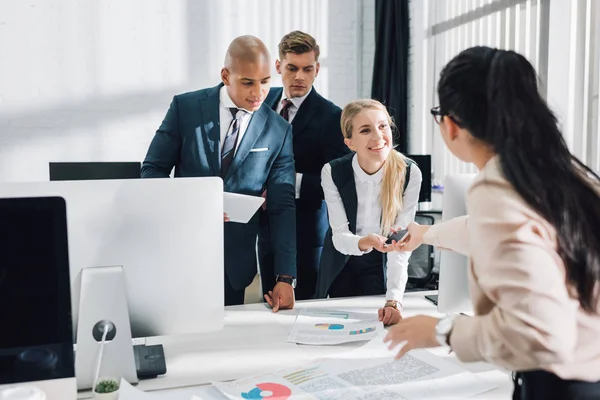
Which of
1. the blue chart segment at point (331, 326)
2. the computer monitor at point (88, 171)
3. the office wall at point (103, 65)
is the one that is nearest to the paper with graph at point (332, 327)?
the blue chart segment at point (331, 326)

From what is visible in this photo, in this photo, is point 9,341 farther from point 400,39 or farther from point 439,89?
point 400,39

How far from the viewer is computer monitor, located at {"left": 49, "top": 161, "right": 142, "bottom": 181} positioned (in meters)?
2.65

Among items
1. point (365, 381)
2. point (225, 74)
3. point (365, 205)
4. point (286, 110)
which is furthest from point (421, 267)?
point (365, 381)

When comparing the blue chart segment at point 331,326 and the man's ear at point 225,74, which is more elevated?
the man's ear at point 225,74

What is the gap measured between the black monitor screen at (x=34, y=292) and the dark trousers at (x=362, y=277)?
1.27 meters

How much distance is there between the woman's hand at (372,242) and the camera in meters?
1.68

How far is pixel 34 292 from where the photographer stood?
93cm

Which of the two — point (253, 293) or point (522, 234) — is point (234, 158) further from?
point (522, 234)

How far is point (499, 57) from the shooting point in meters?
0.78

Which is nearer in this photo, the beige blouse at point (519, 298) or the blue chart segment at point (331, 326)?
the beige blouse at point (519, 298)

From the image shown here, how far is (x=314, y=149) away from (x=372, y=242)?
0.91 m

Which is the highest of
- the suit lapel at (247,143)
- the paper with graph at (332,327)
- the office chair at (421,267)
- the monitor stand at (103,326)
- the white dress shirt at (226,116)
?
the white dress shirt at (226,116)

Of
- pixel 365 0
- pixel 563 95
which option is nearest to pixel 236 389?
pixel 563 95

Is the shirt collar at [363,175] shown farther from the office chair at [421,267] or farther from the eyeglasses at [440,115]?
the office chair at [421,267]
